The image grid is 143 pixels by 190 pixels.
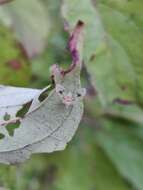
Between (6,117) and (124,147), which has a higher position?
(6,117)

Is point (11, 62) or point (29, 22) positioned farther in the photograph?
point (29, 22)

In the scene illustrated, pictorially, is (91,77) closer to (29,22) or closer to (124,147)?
(29,22)

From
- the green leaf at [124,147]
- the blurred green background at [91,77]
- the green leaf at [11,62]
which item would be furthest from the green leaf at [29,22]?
the green leaf at [124,147]

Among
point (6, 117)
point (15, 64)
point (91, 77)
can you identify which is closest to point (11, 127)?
point (6, 117)

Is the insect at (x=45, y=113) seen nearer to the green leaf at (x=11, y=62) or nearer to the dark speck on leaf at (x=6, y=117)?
the dark speck on leaf at (x=6, y=117)

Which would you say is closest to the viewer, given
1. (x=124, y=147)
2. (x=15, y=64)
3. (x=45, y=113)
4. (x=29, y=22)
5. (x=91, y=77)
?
(x=45, y=113)

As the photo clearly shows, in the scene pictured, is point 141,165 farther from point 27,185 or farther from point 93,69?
point 93,69

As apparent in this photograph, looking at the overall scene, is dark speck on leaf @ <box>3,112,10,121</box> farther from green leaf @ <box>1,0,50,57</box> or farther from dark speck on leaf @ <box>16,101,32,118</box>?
green leaf @ <box>1,0,50,57</box>

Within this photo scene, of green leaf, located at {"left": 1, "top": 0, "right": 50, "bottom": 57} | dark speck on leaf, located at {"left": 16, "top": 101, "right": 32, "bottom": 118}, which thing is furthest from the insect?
green leaf, located at {"left": 1, "top": 0, "right": 50, "bottom": 57}
